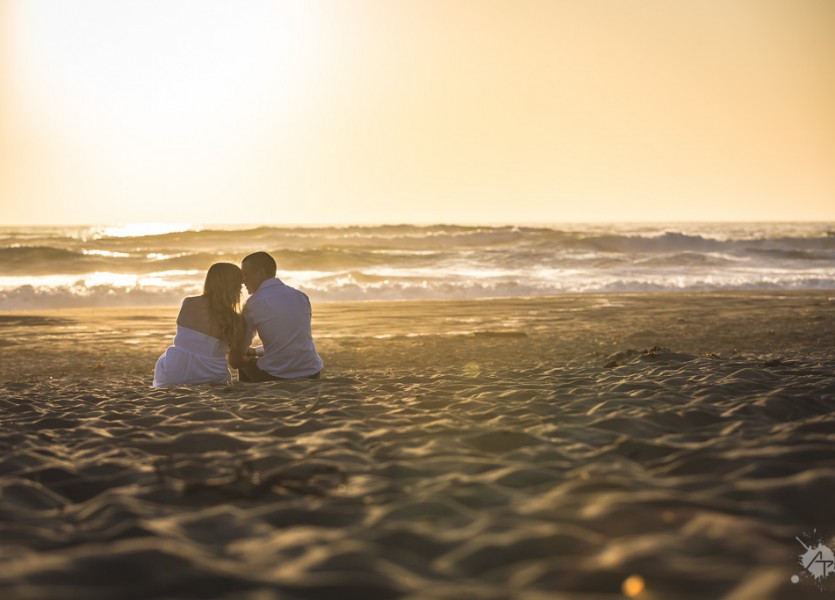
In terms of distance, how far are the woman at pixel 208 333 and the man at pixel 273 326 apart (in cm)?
15

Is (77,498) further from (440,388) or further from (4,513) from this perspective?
(440,388)

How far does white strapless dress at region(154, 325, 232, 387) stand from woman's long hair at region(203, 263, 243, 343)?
34 centimetres

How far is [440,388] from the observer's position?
7496 mm

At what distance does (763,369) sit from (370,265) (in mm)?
28074

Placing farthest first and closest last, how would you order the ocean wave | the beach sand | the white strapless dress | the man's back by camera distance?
the ocean wave, the white strapless dress, the man's back, the beach sand

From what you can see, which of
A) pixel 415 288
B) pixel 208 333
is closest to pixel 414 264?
pixel 415 288

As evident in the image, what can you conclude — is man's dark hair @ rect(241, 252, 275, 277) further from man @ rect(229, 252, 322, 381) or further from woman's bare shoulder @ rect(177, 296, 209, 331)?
woman's bare shoulder @ rect(177, 296, 209, 331)

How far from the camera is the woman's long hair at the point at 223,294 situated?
729 cm

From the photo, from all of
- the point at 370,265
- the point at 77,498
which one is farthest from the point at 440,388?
the point at 370,265

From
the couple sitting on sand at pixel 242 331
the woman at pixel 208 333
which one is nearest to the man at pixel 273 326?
the couple sitting on sand at pixel 242 331

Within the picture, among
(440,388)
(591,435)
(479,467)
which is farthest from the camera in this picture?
(440,388)

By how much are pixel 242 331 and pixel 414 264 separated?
27.8 m

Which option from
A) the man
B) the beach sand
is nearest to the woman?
the man

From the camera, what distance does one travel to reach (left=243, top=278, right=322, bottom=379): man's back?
24.7 ft
